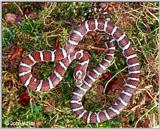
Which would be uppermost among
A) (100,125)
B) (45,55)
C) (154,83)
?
(45,55)

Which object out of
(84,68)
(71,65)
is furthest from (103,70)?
(71,65)

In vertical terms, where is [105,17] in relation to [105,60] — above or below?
above

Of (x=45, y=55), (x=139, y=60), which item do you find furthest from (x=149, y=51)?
(x=45, y=55)

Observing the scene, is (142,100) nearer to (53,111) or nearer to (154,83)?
(154,83)

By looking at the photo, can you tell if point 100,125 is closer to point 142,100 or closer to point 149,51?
point 142,100
